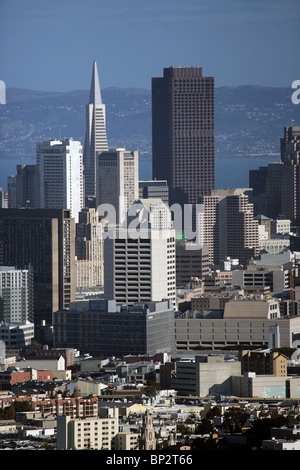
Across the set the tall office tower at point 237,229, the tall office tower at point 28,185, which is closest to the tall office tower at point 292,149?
the tall office tower at point 237,229

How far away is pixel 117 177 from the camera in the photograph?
65.9 meters

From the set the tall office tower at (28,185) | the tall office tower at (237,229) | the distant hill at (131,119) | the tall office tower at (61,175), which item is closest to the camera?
the distant hill at (131,119)

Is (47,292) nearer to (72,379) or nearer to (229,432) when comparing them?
(72,379)

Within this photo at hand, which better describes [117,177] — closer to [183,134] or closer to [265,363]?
[183,134]

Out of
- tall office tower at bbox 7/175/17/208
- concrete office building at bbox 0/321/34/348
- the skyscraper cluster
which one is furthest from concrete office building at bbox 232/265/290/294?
tall office tower at bbox 7/175/17/208

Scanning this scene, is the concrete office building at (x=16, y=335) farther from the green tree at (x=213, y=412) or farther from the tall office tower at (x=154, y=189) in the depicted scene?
the tall office tower at (x=154, y=189)

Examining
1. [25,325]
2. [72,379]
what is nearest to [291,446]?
[72,379]

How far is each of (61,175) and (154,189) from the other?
5.98m

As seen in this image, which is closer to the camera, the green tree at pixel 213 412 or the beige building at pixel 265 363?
the green tree at pixel 213 412

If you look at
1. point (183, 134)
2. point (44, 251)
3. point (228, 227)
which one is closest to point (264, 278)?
point (44, 251)

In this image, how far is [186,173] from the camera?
227 feet

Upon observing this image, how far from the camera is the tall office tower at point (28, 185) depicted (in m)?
57.7

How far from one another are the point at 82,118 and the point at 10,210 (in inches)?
966

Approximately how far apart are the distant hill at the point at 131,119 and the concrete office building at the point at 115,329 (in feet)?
13.0
